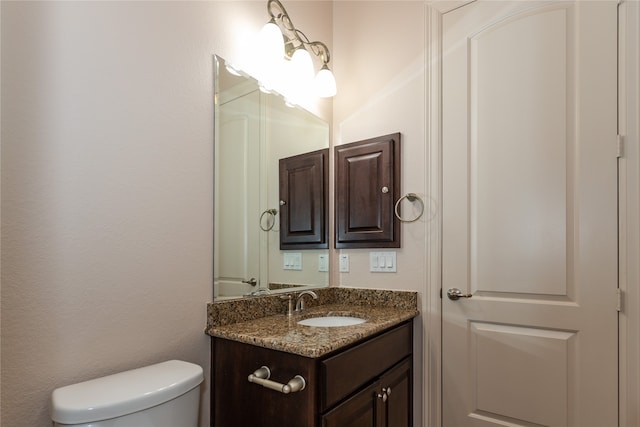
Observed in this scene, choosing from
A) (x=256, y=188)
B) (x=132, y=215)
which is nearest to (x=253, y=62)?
(x=256, y=188)

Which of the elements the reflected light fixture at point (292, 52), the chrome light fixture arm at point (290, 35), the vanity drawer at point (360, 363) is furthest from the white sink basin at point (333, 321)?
the chrome light fixture arm at point (290, 35)

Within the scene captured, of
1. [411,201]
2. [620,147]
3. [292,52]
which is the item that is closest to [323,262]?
[411,201]

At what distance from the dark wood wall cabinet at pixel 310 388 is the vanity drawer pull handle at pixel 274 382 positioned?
14 mm

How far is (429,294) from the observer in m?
1.84

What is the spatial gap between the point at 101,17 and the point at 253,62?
0.67m

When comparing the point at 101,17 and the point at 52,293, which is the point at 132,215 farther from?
the point at 101,17

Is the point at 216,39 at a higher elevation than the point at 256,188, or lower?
higher

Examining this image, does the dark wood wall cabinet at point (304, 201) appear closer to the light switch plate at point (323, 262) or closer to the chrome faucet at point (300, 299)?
the light switch plate at point (323, 262)

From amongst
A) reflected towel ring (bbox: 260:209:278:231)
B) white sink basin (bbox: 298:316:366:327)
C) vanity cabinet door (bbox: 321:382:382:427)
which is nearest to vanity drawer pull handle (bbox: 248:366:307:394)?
vanity cabinet door (bbox: 321:382:382:427)

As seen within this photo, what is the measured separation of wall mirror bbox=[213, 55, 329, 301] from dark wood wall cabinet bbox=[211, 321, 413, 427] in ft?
0.94

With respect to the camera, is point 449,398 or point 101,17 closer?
point 101,17

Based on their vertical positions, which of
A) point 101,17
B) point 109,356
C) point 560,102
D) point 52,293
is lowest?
point 109,356

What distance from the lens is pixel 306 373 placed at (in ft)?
3.80

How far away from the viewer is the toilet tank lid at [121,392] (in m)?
0.87
